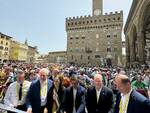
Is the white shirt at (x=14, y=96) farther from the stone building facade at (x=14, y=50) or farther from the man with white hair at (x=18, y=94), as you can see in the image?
the stone building facade at (x=14, y=50)

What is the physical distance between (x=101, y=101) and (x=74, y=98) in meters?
0.65

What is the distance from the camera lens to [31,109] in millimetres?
5086

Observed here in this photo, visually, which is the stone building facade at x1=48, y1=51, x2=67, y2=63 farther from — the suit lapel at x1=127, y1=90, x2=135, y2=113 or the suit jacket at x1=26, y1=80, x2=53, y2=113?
the suit lapel at x1=127, y1=90, x2=135, y2=113

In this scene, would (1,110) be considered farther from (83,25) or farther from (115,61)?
(83,25)

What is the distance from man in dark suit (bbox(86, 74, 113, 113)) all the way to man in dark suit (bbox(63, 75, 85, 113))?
0.56 ft

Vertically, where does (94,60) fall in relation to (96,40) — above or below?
below

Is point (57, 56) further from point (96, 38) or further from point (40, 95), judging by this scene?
point (40, 95)

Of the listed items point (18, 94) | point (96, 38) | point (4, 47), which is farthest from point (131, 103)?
point (4, 47)

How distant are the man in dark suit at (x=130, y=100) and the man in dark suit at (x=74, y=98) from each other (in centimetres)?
179

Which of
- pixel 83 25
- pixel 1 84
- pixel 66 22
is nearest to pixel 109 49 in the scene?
pixel 83 25

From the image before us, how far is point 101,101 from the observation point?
555 centimetres

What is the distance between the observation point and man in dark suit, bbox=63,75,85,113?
18.9 feet

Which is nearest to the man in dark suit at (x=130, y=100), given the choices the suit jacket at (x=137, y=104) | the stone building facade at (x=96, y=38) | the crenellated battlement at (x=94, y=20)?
the suit jacket at (x=137, y=104)

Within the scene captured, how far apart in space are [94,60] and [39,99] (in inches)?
3153
